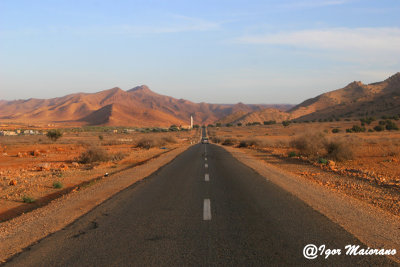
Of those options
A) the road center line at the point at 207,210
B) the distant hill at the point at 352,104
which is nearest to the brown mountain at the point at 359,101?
the distant hill at the point at 352,104

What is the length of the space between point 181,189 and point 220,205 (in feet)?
9.25

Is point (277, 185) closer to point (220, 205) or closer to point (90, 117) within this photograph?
point (220, 205)

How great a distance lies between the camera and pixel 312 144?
2692 centimetres

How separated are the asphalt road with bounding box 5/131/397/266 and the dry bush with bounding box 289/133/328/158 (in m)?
17.5

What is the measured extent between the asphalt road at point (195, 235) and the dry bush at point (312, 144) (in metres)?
17.5

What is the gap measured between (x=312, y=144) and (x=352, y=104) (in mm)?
96264

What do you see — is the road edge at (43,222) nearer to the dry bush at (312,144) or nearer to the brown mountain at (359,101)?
the dry bush at (312,144)

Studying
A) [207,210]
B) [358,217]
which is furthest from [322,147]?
[207,210]

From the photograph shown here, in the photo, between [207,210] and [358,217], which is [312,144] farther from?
[207,210]

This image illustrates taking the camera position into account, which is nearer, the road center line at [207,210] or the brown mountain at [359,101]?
the road center line at [207,210]

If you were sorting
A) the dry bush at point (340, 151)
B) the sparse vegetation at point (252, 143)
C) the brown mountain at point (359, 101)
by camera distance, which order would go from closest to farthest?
the dry bush at point (340, 151), the sparse vegetation at point (252, 143), the brown mountain at point (359, 101)

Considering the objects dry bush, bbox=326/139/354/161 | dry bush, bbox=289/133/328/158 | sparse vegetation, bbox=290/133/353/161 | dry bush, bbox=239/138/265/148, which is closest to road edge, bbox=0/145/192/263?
dry bush, bbox=326/139/354/161

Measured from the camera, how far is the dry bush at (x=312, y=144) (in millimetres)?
26047

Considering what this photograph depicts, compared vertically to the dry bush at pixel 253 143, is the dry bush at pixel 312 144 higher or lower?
higher
